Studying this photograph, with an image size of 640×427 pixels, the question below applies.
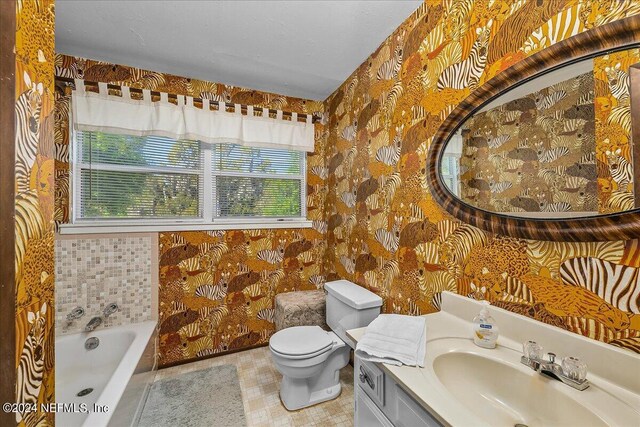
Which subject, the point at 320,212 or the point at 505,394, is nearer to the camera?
the point at 505,394

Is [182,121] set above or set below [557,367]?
above

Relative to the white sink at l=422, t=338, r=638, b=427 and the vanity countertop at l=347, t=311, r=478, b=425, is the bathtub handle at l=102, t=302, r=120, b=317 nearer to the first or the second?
the vanity countertop at l=347, t=311, r=478, b=425

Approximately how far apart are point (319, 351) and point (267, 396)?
1.87 ft

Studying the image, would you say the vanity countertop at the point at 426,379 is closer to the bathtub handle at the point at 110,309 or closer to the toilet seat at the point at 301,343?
the toilet seat at the point at 301,343

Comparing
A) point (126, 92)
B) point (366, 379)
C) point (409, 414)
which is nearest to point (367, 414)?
point (366, 379)

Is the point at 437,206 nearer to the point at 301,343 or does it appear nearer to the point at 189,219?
the point at 301,343

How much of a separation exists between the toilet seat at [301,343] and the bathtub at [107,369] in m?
0.82

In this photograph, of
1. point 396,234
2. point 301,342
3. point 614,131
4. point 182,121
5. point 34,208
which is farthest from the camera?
point 182,121

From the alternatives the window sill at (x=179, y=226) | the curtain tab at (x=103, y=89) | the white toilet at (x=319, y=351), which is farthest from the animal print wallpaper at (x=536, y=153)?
the curtain tab at (x=103, y=89)

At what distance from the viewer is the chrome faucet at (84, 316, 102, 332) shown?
192 centimetres

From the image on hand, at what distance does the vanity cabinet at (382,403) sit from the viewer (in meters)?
0.77

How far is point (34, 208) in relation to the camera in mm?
554

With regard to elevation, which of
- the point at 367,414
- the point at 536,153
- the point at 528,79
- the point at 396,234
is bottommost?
the point at 367,414

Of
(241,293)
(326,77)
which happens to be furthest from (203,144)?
(241,293)
